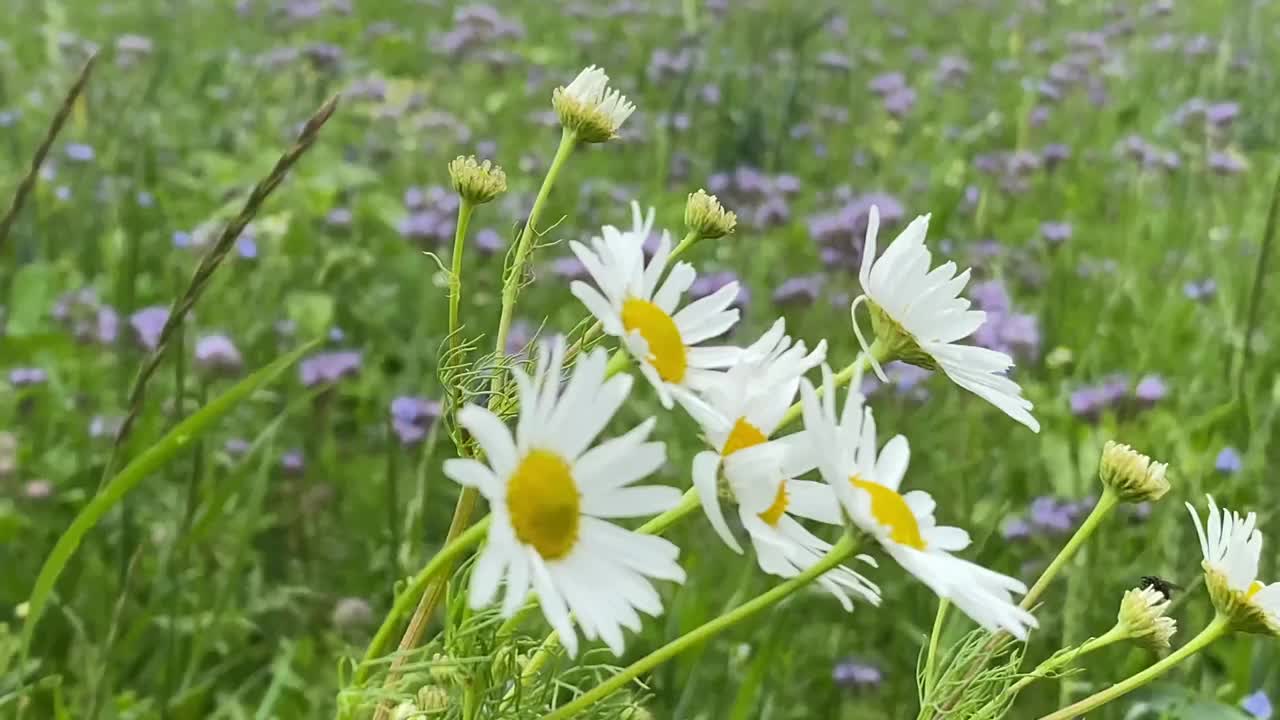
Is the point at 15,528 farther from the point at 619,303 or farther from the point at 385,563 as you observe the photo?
the point at 619,303

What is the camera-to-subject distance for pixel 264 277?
174 centimetres

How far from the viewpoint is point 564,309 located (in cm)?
188

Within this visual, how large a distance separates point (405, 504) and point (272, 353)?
1.23ft

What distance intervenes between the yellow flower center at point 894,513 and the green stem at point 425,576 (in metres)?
0.11

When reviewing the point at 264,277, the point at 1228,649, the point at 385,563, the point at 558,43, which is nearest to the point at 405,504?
the point at 385,563

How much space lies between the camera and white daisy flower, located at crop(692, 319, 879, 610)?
35 centimetres

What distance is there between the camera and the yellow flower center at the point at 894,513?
364 millimetres

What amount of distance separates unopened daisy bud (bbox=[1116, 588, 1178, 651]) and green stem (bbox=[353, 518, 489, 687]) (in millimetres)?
261

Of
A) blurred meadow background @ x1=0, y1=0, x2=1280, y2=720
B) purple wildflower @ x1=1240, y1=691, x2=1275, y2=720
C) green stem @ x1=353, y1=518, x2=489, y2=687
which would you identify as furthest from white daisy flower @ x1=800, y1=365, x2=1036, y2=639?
purple wildflower @ x1=1240, y1=691, x2=1275, y2=720

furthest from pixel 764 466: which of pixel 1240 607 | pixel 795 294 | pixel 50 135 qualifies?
pixel 795 294

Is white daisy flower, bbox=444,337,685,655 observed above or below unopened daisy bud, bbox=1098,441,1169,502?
above

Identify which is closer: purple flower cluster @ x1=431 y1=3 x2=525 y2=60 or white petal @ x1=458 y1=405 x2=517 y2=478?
white petal @ x1=458 y1=405 x2=517 y2=478

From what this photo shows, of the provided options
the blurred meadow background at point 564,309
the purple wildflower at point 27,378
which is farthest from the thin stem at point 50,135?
the purple wildflower at point 27,378

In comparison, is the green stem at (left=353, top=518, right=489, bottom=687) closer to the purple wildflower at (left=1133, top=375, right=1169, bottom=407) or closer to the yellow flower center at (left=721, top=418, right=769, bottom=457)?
the yellow flower center at (left=721, top=418, right=769, bottom=457)
